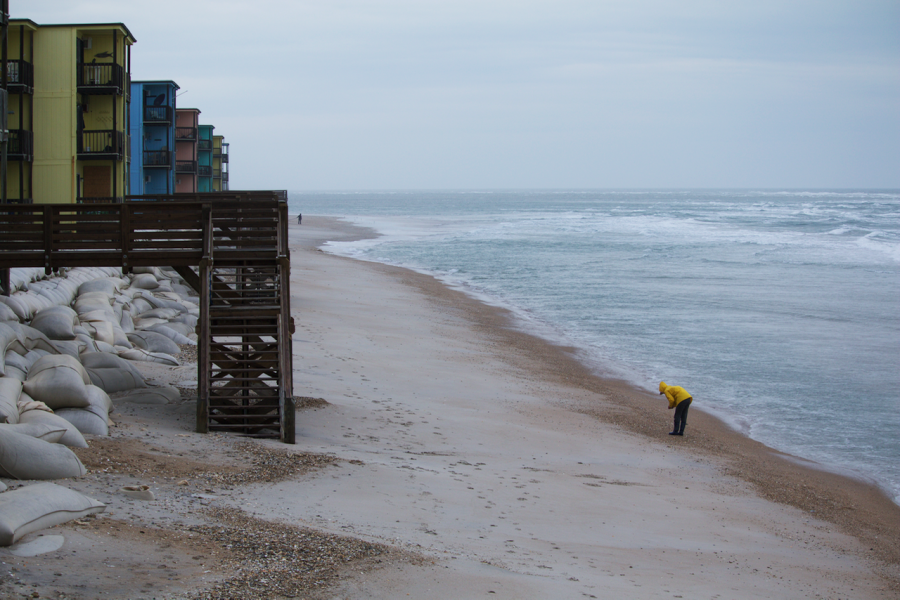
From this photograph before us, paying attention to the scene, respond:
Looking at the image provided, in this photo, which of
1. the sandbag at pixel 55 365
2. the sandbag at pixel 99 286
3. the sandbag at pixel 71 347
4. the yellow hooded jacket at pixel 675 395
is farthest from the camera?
the sandbag at pixel 99 286

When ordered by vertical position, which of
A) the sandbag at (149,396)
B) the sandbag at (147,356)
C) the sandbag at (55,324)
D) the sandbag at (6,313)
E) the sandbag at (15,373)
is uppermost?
the sandbag at (6,313)

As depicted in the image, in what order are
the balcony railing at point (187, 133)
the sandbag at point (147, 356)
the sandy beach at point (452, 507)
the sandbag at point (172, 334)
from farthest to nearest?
the balcony railing at point (187, 133)
the sandbag at point (172, 334)
the sandbag at point (147, 356)
the sandy beach at point (452, 507)

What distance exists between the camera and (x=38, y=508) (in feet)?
22.1

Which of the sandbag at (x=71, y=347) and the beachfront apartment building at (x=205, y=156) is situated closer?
the sandbag at (x=71, y=347)

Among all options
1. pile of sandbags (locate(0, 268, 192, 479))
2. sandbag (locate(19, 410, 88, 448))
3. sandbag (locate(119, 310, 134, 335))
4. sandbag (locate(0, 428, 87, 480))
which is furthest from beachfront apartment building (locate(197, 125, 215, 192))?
sandbag (locate(0, 428, 87, 480))

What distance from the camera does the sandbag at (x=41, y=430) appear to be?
28.3ft

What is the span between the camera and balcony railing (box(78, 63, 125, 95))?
2844 cm

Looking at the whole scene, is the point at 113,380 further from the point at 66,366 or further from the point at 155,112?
the point at 155,112

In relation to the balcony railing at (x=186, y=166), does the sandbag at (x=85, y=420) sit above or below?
below

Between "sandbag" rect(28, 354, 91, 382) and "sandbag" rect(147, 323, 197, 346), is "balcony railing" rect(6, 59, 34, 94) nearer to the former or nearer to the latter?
"sandbag" rect(147, 323, 197, 346)

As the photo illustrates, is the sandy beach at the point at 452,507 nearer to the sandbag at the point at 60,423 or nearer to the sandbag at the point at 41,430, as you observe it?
the sandbag at the point at 60,423

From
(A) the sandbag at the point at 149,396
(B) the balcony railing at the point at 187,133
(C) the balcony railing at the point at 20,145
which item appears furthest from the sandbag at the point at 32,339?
(B) the balcony railing at the point at 187,133

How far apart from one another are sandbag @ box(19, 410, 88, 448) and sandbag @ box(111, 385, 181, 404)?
2.85 m

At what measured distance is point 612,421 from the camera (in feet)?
52.1
